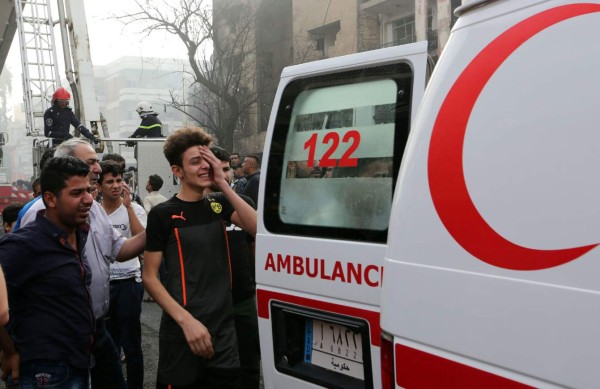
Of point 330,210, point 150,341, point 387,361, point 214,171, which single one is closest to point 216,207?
point 214,171

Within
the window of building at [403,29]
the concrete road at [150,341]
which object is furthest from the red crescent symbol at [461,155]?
the window of building at [403,29]

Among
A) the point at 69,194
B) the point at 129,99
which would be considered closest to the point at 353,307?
the point at 69,194

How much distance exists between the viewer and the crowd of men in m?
2.52

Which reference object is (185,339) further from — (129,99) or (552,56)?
(129,99)

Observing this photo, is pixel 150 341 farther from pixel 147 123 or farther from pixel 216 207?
pixel 147 123

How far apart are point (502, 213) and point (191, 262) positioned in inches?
67.0

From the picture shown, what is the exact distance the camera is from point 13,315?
2.57 metres

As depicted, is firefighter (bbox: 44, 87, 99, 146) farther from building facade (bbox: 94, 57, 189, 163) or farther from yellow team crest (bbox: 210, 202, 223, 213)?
building facade (bbox: 94, 57, 189, 163)

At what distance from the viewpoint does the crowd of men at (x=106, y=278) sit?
2523 mm

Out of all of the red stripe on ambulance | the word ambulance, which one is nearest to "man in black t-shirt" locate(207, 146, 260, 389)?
the word ambulance

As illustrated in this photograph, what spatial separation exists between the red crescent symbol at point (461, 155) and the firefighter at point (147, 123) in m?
9.50

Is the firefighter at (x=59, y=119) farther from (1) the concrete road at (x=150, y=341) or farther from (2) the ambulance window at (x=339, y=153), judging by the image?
(2) the ambulance window at (x=339, y=153)

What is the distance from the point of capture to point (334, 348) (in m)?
2.65

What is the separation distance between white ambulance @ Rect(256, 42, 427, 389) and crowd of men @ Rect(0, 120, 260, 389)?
232 millimetres
